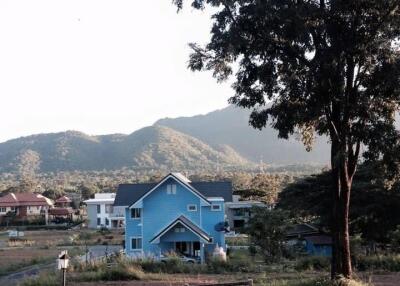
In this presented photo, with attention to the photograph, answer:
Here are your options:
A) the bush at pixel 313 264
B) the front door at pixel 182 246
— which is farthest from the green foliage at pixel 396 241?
the front door at pixel 182 246

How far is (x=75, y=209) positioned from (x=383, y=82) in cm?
10070

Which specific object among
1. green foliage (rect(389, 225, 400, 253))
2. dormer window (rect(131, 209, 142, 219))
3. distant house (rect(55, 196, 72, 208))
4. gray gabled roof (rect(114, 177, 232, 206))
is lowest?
green foliage (rect(389, 225, 400, 253))

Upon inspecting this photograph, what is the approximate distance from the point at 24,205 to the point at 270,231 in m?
73.7

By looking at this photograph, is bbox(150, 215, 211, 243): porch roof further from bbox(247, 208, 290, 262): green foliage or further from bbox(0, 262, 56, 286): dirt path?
bbox(0, 262, 56, 286): dirt path

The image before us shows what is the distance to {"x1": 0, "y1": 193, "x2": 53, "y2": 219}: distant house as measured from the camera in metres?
97.4

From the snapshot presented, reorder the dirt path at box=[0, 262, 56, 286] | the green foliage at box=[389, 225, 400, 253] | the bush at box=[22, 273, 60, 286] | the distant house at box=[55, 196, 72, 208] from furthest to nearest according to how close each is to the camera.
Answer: the distant house at box=[55, 196, 72, 208] → the green foliage at box=[389, 225, 400, 253] → the dirt path at box=[0, 262, 56, 286] → the bush at box=[22, 273, 60, 286]

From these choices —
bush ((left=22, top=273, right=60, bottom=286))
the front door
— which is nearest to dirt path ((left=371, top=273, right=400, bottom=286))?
bush ((left=22, top=273, right=60, bottom=286))

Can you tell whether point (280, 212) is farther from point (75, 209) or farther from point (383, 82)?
point (75, 209)

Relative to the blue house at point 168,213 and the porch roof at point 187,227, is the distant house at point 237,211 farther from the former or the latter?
the porch roof at point 187,227

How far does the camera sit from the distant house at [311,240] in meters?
42.2

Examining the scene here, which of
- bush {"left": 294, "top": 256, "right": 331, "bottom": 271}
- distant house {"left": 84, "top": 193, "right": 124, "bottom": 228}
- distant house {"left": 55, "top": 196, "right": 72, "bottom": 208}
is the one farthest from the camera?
distant house {"left": 55, "top": 196, "right": 72, "bottom": 208}

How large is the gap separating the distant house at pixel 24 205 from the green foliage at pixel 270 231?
233 ft

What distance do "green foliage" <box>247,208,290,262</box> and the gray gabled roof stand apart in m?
16.6

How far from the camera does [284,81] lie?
16.8 m
